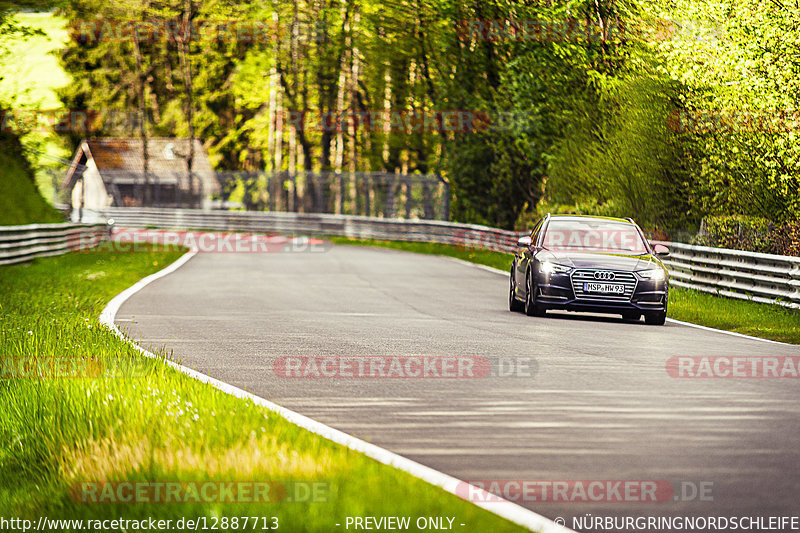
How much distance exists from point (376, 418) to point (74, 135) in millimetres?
91252

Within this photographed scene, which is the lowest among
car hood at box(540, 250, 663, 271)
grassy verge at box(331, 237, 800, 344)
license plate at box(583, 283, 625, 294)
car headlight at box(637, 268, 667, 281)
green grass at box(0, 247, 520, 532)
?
grassy verge at box(331, 237, 800, 344)

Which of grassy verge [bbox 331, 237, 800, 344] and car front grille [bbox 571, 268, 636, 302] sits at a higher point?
car front grille [bbox 571, 268, 636, 302]

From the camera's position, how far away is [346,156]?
78188 mm

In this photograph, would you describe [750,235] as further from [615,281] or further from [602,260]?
[615,281]

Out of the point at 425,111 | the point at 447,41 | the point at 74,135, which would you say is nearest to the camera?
the point at 447,41

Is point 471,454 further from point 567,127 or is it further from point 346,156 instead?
point 346,156

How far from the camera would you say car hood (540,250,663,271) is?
1705cm

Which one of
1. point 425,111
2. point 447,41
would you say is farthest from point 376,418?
point 425,111

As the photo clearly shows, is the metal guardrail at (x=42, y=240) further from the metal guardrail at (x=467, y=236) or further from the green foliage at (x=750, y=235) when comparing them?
the green foliage at (x=750, y=235)

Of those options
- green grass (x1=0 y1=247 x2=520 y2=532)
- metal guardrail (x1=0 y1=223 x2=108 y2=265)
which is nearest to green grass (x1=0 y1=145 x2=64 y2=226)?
metal guardrail (x1=0 y1=223 x2=108 y2=265)

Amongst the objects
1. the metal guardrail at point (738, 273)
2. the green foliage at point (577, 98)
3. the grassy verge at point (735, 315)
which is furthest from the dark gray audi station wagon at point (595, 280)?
the green foliage at point (577, 98)

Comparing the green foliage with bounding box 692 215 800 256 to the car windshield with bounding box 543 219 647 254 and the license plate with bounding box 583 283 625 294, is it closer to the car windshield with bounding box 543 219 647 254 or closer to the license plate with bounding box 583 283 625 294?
the car windshield with bounding box 543 219 647 254

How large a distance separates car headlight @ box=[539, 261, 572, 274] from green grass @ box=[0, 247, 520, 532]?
7286mm

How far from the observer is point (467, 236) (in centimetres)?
4288
